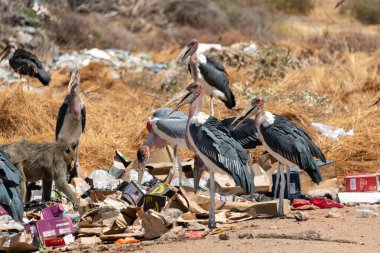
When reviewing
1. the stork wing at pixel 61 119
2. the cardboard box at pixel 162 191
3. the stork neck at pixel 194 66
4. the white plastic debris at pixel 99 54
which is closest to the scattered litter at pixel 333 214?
the cardboard box at pixel 162 191

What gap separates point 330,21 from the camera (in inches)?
1447

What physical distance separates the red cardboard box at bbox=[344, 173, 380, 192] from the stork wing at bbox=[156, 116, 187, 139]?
6.54 ft

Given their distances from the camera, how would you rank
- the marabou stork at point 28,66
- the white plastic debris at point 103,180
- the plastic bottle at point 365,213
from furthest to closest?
1. the marabou stork at point 28,66
2. the white plastic debris at point 103,180
3. the plastic bottle at point 365,213

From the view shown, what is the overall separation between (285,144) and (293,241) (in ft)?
5.18

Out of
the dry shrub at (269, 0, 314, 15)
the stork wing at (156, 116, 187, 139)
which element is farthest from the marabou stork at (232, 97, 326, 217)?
the dry shrub at (269, 0, 314, 15)

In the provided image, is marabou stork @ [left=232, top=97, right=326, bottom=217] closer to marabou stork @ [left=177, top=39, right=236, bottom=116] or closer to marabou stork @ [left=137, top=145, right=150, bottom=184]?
marabou stork @ [left=137, top=145, right=150, bottom=184]

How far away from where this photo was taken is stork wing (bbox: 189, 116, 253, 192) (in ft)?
24.2

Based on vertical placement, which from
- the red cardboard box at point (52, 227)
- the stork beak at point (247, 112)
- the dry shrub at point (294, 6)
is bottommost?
the red cardboard box at point (52, 227)

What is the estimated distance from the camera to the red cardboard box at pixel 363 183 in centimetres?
893

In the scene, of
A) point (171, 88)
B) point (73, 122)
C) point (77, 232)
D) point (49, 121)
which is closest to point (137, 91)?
point (171, 88)

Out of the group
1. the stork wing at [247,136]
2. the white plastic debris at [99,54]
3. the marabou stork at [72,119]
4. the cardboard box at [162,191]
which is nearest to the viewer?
the cardboard box at [162,191]

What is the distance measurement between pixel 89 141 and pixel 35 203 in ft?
10.5

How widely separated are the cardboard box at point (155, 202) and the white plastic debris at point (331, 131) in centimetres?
426

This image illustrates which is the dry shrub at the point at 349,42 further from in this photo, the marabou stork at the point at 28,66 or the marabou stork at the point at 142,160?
the marabou stork at the point at 142,160
